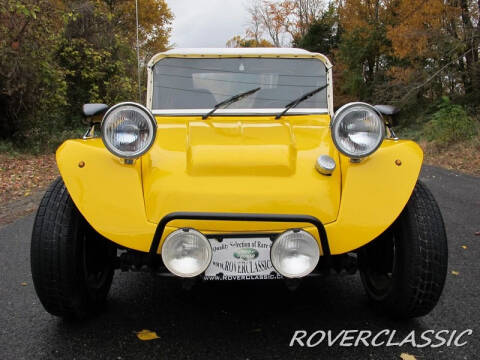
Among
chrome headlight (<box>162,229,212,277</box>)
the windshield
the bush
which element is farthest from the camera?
the bush

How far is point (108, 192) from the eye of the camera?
212cm

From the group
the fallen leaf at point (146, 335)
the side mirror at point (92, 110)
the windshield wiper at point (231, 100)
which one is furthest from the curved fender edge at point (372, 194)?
the side mirror at point (92, 110)

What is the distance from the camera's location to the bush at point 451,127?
12.0 metres

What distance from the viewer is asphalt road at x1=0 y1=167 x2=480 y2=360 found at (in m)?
2.10

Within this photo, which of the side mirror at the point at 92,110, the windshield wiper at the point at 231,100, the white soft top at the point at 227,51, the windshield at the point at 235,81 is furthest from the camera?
the white soft top at the point at 227,51

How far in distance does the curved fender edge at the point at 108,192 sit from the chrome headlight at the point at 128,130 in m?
0.08

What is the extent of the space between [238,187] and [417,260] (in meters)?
0.90

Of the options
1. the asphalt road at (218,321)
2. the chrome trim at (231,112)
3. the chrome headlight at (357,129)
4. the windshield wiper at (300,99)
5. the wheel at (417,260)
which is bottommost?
the asphalt road at (218,321)

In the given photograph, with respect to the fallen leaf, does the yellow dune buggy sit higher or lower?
higher

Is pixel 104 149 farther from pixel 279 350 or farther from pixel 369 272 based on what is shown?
pixel 369 272

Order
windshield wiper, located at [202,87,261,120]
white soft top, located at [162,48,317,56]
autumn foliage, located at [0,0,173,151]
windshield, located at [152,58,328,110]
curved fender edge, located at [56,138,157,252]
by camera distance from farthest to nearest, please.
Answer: autumn foliage, located at [0,0,173,151] → white soft top, located at [162,48,317,56] → windshield, located at [152,58,328,110] → windshield wiper, located at [202,87,261,120] → curved fender edge, located at [56,138,157,252]

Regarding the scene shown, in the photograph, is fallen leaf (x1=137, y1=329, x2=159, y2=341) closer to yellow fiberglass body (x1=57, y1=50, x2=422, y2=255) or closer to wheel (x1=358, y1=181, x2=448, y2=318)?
yellow fiberglass body (x1=57, y1=50, x2=422, y2=255)

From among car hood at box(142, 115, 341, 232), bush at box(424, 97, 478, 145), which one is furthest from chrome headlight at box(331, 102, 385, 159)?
bush at box(424, 97, 478, 145)

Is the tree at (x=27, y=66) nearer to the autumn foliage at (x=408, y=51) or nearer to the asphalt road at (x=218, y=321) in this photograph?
the asphalt road at (x=218, y=321)
